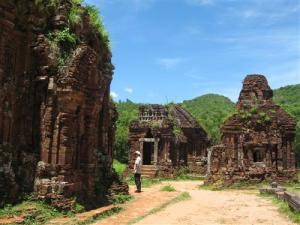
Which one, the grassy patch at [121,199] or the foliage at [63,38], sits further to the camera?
the grassy patch at [121,199]

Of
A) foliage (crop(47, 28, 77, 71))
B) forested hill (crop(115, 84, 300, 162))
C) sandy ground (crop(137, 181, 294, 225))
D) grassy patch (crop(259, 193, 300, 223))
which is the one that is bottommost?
sandy ground (crop(137, 181, 294, 225))

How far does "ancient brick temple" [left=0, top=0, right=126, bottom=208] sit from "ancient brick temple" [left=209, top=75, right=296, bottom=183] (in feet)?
45.3

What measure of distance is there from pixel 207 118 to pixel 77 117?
53.4 metres

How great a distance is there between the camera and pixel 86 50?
36.4ft

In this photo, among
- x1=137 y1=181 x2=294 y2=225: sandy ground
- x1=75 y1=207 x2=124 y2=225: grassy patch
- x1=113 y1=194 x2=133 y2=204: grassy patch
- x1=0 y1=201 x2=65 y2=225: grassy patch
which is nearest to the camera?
x1=0 y1=201 x2=65 y2=225: grassy patch

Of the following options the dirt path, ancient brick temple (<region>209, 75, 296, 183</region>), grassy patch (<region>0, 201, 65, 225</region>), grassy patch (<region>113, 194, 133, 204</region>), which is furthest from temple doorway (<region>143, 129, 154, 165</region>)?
grassy patch (<region>0, 201, 65, 225</region>)

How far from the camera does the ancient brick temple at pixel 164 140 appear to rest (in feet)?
103

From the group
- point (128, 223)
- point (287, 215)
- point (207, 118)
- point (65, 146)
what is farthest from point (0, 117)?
point (207, 118)

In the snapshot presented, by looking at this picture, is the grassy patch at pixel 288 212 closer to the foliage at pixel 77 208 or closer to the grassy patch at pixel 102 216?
the grassy patch at pixel 102 216

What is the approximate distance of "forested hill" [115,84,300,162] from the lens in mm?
49406

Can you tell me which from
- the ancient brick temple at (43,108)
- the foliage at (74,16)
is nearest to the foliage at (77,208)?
the ancient brick temple at (43,108)

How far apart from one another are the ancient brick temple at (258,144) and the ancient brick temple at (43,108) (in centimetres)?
1379

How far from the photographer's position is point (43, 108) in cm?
1038

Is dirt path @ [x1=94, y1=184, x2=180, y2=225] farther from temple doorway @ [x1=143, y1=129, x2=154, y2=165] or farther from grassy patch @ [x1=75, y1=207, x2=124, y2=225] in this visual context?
temple doorway @ [x1=143, y1=129, x2=154, y2=165]
